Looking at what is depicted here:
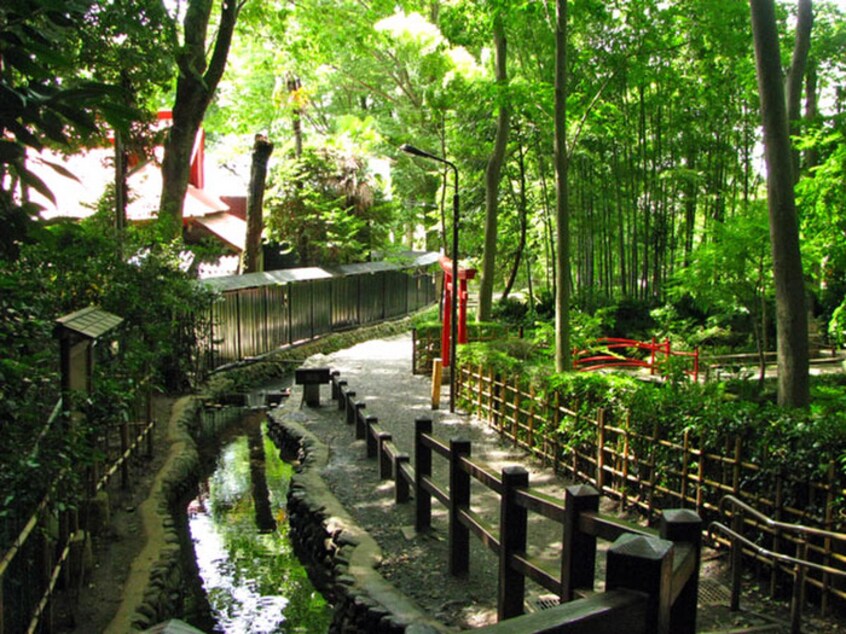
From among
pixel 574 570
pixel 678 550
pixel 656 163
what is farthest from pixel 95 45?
pixel 656 163

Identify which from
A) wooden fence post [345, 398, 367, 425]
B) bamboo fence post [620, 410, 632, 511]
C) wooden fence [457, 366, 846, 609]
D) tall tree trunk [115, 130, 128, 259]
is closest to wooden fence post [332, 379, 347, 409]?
wooden fence post [345, 398, 367, 425]

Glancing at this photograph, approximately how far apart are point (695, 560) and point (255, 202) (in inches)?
783

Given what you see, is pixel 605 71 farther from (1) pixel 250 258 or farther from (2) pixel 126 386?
→ (1) pixel 250 258

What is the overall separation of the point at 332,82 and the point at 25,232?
2920cm

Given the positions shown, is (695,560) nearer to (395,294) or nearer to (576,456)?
(576,456)

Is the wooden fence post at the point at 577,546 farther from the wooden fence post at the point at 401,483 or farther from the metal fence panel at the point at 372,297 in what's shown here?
the metal fence panel at the point at 372,297

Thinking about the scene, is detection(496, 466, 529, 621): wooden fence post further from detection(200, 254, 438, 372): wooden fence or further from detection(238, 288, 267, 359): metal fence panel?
detection(238, 288, 267, 359): metal fence panel

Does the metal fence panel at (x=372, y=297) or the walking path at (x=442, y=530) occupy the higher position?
the metal fence panel at (x=372, y=297)

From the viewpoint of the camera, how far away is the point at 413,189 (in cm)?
3167

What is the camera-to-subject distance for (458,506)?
587 cm

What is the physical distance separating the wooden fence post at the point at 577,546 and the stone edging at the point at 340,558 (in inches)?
25.5

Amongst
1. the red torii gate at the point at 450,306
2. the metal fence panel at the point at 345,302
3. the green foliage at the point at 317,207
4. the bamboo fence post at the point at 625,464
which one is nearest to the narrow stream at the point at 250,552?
the bamboo fence post at the point at 625,464

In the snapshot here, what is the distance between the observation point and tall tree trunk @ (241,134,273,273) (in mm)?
20969

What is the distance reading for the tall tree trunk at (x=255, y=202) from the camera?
21.0 meters
